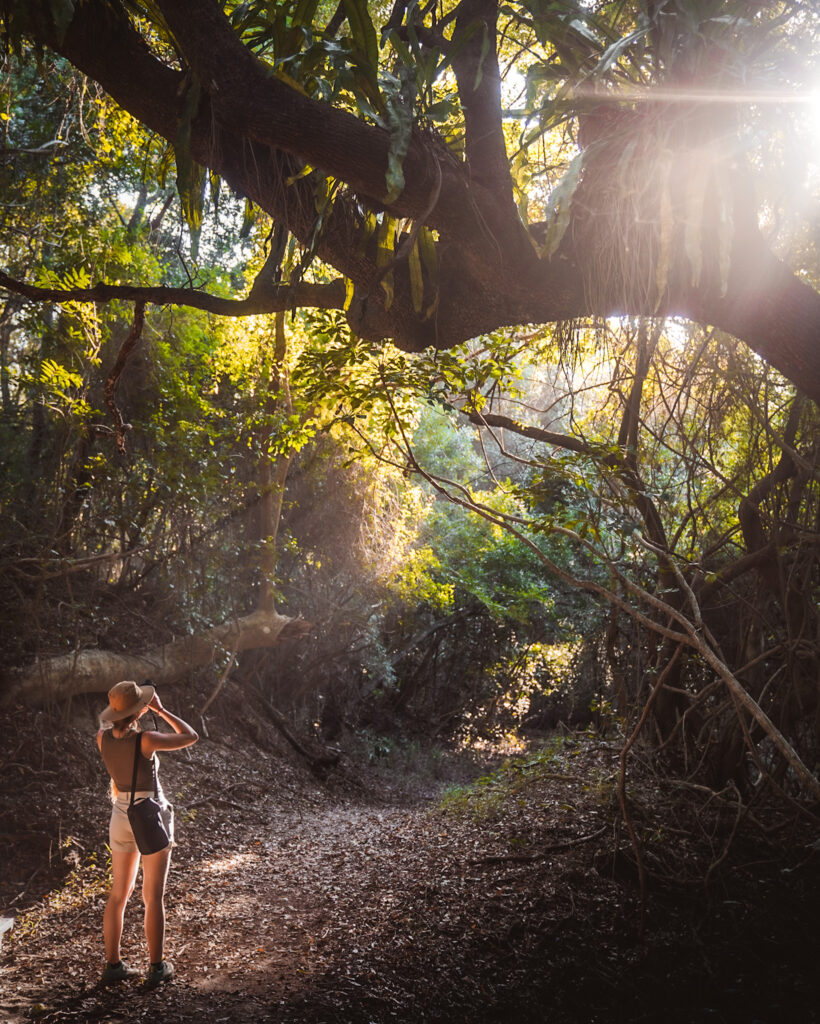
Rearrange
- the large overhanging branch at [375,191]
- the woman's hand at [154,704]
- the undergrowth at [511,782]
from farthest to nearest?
1. the undergrowth at [511,782]
2. the woman's hand at [154,704]
3. the large overhanging branch at [375,191]

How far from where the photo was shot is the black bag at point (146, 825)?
3670 mm

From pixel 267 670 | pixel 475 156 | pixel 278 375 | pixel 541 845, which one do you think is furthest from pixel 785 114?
pixel 267 670

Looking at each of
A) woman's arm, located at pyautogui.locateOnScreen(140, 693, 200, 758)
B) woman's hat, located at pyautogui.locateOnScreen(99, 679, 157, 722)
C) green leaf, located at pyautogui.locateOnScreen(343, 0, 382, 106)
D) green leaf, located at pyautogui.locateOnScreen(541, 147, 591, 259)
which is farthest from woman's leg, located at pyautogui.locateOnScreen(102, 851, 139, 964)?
green leaf, located at pyautogui.locateOnScreen(343, 0, 382, 106)

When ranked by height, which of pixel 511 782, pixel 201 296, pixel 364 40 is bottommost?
pixel 511 782

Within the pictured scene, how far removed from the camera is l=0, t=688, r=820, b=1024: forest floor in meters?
3.66

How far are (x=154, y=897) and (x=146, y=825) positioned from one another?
362mm

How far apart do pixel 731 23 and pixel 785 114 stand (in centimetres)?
45

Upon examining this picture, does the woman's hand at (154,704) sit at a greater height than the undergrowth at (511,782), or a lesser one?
greater

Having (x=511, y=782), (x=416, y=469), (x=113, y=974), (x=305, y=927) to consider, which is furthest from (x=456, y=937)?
(x=511, y=782)

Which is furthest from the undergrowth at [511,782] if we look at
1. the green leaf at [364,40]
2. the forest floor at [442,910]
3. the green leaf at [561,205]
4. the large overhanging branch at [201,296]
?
the green leaf at [364,40]

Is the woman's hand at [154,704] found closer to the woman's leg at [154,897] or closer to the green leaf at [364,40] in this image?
the woman's leg at [154,897]

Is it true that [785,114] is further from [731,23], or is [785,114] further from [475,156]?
[475,156]

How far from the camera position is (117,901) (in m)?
3.70

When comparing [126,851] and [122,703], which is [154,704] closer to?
[122,703]
